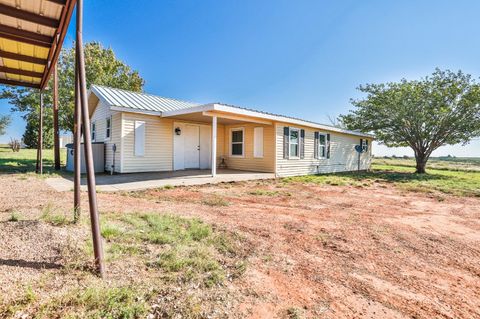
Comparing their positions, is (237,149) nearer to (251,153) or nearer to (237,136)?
(237,136)

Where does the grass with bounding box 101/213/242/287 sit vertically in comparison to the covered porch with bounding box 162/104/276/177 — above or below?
below

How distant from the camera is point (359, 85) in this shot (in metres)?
17.7

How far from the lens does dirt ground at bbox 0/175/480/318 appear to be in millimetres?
1904

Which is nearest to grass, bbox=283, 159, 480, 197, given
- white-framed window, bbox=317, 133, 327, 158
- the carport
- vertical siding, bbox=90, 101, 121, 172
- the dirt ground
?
white-framed window, bbox=317, 133, 327, 158

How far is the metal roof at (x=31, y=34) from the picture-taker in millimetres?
3344

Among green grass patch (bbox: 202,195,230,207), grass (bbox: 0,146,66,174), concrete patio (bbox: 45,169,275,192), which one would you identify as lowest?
green grass patch (bbox: 202,195,230,207)

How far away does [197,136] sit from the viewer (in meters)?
11.6

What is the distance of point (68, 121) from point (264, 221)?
62.7 ft

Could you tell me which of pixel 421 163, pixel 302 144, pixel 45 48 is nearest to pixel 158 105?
pixel 45 48

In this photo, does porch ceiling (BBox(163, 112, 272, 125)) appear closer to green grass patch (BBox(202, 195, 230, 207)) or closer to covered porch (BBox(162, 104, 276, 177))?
covered porch (BBox(162, 104, 276, 177))

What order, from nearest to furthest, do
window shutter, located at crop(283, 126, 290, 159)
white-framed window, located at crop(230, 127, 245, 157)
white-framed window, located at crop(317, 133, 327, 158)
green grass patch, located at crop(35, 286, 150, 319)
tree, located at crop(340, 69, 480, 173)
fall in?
1. green grass patch, located at crop(35, 286, 150, 319)
2. window shutter, located at crop(283, 126, 290, 159)
3. white-framed window, located at crop(230, 127, 245, 157)
4. white-framed window, located at crop(317, 133, 327, 158)
5. tree, located at crop(340, 69, 480, 173)

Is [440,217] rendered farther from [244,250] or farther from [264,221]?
[244,250]

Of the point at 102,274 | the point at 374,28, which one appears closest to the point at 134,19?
the point at 374,28

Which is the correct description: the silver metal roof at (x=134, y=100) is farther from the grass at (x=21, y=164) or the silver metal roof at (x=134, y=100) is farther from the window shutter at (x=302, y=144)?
the window shutter at (x=302, y=144)
